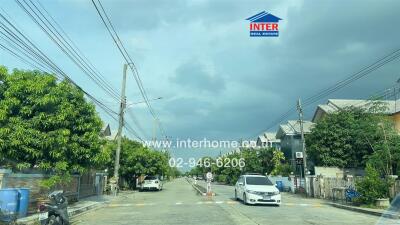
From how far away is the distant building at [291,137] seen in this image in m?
61.9

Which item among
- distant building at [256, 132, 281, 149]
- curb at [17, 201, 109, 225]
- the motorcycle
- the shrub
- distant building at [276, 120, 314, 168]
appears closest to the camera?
the motorcycle

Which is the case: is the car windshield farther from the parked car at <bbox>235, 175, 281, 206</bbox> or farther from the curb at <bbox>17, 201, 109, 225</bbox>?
the curb at <bbox>17, 201, 109, 225</bbox>

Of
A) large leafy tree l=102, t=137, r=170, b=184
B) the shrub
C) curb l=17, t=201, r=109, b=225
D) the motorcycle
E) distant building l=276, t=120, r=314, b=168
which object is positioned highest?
distant building l=276, t=120, r=314, b=168

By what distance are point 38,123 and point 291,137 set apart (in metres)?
48.2

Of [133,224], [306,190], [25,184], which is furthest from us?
[306,190]

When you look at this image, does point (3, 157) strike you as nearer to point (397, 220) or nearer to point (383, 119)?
point (397, 220)

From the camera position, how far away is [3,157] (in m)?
19.3

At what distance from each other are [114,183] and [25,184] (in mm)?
17135

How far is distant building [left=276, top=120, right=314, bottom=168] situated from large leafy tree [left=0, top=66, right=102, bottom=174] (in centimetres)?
4250

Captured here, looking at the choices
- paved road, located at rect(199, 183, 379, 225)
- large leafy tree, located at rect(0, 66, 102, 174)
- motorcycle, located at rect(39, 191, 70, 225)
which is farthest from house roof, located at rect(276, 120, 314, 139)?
motorcycle, located at rect(39, 191, 70, 225)

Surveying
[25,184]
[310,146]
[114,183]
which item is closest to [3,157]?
[25,184]

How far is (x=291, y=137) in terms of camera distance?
63.2 m

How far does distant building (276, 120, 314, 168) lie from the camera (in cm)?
6191

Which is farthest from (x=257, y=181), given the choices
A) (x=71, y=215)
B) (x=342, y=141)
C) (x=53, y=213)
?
(x=342, y=141)
